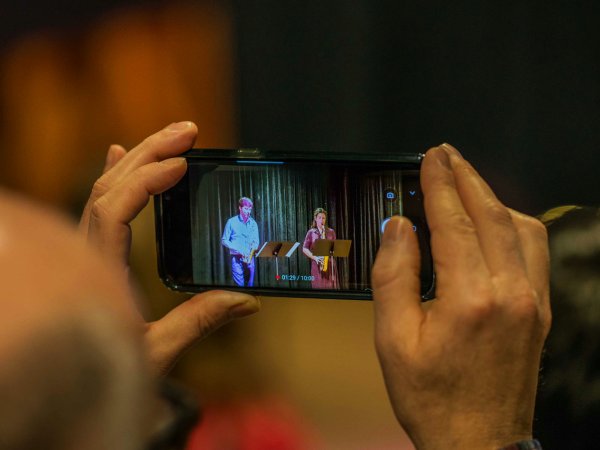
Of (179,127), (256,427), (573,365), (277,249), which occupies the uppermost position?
(179,127)

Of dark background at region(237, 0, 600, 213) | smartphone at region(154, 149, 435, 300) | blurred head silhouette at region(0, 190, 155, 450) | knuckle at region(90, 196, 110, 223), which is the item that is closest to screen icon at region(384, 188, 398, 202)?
smartphone at region(154, 149, 435, 300)

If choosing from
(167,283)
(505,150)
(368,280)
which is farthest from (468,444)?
(505,150)

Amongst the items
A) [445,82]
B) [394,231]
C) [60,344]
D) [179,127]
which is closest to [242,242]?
[179,127]

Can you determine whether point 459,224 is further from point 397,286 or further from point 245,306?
point 245,306

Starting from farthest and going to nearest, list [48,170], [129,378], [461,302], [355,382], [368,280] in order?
[48,170] → [355,382] → [368,280] → [461,302] → [129,378]

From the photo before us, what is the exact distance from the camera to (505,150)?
53.6 inches

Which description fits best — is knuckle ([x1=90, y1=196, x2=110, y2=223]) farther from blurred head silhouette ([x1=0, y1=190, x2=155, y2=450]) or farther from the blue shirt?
blurred head silhouette ([x1=0, y1=190, x2=155, y2=450])

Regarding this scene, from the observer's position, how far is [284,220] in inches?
28.0

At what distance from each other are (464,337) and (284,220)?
0.27 meters

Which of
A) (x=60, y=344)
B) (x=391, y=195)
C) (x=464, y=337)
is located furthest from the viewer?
(x=391, y=195)

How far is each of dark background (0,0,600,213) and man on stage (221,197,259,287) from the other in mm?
707

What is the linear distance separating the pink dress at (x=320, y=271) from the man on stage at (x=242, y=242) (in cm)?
5

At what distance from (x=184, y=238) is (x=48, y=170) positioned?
3.22 feet

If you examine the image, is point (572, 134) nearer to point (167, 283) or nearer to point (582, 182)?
point (582, 182)
